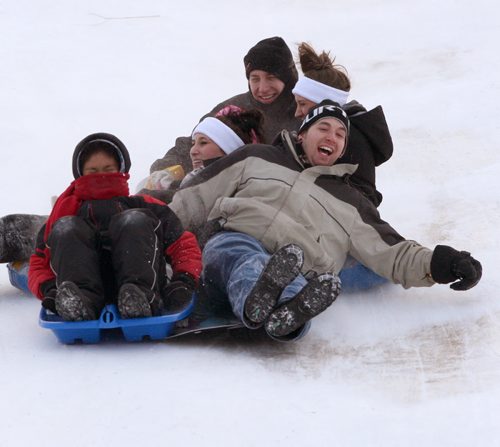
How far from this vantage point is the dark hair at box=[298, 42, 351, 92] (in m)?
4.58

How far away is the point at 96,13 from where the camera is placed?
8.55m

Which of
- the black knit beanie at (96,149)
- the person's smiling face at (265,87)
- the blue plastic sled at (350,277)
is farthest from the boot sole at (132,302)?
the person's smiling face at (265,87)

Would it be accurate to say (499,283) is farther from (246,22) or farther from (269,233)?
(246,22)

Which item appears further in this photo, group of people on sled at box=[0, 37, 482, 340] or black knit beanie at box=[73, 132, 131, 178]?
black knit beanie at box=[73, 132, 131, 178]

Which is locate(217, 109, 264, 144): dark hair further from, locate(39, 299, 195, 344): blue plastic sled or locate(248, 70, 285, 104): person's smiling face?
locate(39, 299, 195, 344): blue plastic sled

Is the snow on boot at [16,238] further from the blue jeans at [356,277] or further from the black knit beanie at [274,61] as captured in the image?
the black knit beanie at [274,61]

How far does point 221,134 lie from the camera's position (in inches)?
165

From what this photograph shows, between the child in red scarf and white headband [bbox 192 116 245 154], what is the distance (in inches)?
28.2

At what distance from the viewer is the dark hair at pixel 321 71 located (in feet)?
A: 15.0

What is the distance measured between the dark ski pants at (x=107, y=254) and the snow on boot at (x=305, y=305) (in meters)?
0.43

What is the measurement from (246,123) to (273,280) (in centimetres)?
139

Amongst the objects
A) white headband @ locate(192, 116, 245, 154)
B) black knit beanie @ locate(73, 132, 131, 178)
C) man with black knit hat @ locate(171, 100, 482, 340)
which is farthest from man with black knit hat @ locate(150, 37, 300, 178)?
black knit beanie @ locate(73, 132, 131, 178)

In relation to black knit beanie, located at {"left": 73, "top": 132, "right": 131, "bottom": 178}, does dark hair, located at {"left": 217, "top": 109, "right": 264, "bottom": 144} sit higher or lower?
lower

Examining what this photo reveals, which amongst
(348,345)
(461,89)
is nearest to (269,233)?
(348,345)
